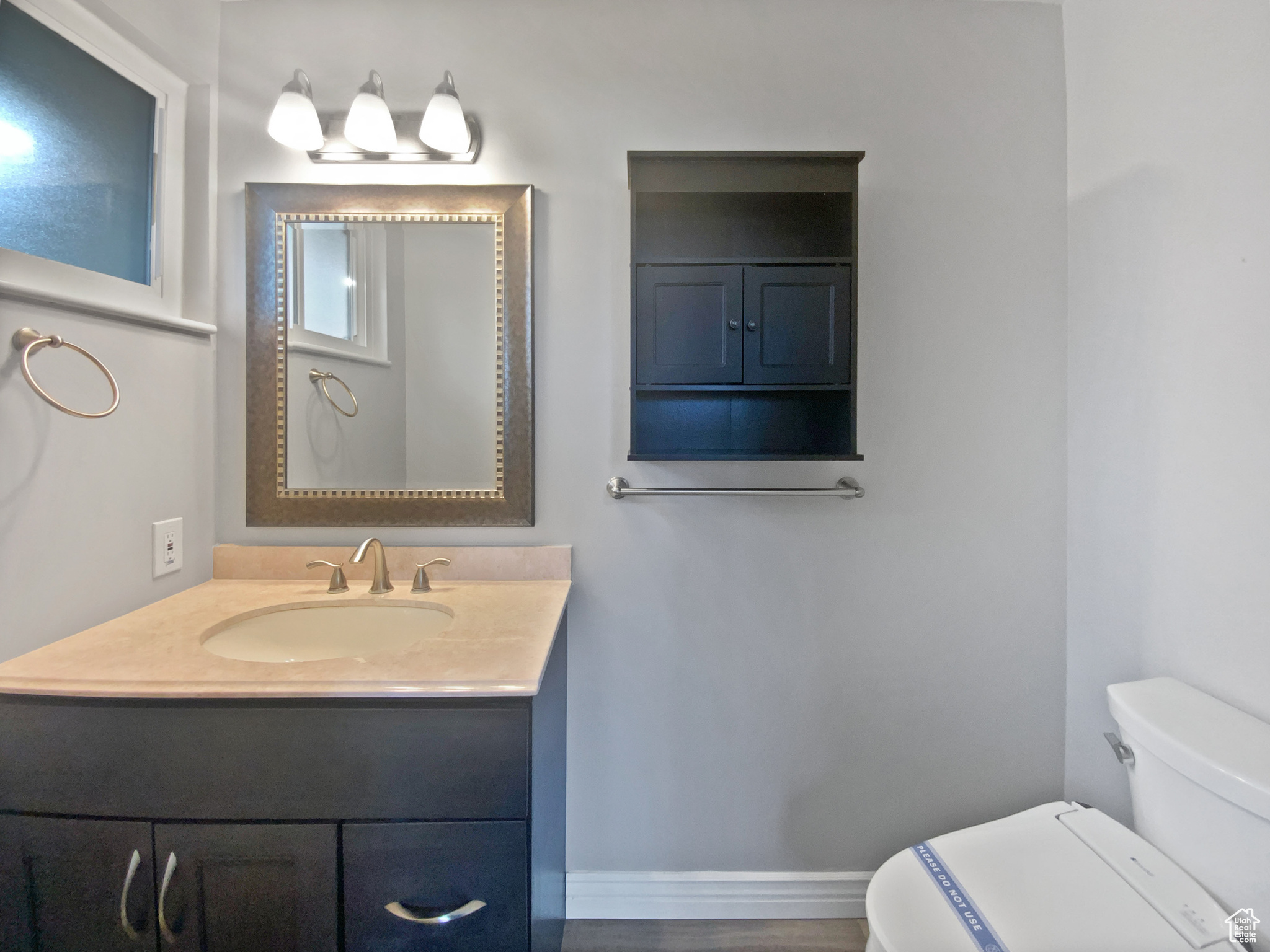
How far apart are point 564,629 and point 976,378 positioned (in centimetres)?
120

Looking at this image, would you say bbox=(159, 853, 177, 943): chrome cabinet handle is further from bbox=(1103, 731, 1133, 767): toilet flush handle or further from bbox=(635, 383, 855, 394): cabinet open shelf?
bbox=(1103, 731, 1133, 767): toilet flush handle

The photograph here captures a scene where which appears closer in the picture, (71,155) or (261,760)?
(261,760)

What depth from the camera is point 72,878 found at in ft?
2.97

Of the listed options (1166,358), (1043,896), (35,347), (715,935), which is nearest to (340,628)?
(35,347)

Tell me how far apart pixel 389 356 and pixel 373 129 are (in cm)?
50

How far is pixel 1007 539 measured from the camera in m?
1.50

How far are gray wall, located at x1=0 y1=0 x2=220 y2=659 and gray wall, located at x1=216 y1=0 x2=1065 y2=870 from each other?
0.18 ft

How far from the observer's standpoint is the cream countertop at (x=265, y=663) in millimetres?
905

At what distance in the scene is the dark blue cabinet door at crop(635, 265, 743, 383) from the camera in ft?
4.39

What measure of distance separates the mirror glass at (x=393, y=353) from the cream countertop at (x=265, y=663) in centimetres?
35

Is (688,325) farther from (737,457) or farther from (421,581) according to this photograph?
(421,581)

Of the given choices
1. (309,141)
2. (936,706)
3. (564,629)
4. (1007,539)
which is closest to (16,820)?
(564,629)

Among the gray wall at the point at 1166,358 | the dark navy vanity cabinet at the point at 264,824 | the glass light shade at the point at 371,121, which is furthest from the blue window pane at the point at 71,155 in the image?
the gray wall at the point at 1166,358

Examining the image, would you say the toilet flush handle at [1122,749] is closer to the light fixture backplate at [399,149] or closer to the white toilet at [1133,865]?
the white toilet at [1133,865]
